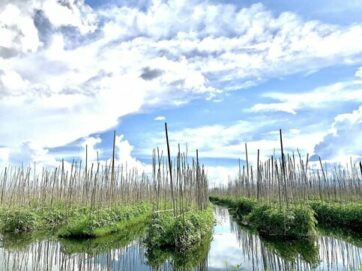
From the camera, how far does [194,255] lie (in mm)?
11320

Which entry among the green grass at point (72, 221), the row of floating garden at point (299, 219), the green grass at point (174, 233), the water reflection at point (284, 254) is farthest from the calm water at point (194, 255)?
the green grass at point (72, 221)

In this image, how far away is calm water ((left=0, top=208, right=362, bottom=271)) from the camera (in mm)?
9969

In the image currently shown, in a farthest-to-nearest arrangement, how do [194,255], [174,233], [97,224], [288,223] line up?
[97,224]
[288,223]
[174,233]
[194,255]

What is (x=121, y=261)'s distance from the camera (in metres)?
11.1

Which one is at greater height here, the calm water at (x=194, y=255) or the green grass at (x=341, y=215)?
the green grass at (x=341, y=215)

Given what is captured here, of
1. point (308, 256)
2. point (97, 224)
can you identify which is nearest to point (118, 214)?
point (97, 224)

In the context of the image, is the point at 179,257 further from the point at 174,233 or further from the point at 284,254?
the point at 284,254

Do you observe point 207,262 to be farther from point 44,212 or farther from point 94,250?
point 44,212

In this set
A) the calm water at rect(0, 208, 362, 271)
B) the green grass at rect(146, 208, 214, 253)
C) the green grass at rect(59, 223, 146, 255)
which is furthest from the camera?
the green grass at rect(59, 223, 146, 255)

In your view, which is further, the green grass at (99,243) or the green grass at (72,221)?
the green grass at (72,221)

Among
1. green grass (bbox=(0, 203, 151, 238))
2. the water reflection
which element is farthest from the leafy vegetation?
green grass (bbox=(0, 203, 151, 238))

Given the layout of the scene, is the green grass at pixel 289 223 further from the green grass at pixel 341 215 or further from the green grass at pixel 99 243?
the green grass at pixel 99 243

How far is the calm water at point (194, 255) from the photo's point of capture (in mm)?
9969

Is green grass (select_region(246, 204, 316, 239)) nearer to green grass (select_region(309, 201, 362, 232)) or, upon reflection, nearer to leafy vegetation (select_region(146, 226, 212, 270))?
leafy vegetation (select_region(146, 226, 212, 270))
